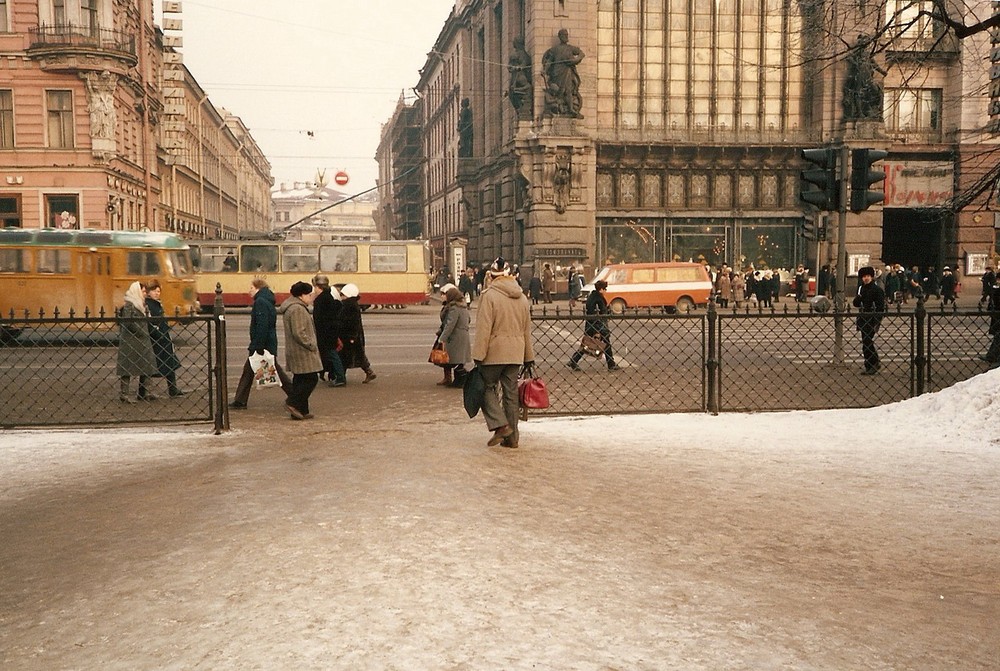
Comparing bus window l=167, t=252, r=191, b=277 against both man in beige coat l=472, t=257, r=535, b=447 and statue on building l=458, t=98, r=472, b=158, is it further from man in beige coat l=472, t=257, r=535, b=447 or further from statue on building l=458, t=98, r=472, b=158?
statue on building l=458, t=98, r=472, b=158

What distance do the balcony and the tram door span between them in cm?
1822

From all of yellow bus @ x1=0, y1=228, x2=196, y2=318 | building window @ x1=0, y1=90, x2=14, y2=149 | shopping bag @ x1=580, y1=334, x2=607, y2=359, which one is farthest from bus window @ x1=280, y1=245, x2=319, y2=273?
shopping bag @ x1=580, y1=334, x2=607, y2=359

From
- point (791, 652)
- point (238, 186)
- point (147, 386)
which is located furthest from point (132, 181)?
point (238, 186)

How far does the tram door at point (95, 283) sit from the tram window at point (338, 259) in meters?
12.6

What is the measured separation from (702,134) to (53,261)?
27.6 m

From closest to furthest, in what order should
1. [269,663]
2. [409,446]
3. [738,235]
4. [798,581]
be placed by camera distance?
[269,663], [798,581], [409,446], [738,235]

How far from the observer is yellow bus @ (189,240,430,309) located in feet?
118

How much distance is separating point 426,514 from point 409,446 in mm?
2634

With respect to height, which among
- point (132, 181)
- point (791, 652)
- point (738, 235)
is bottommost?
point (791, 652)

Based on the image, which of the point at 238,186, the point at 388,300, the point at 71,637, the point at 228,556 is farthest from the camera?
the point at 238,186

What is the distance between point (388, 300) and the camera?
3619cm

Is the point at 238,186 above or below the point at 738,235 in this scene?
above

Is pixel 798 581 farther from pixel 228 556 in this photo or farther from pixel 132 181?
pixel 132 181

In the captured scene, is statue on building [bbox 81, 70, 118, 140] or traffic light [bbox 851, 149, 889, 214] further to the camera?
statue on building [bbox 81, 70, 118, 140]
